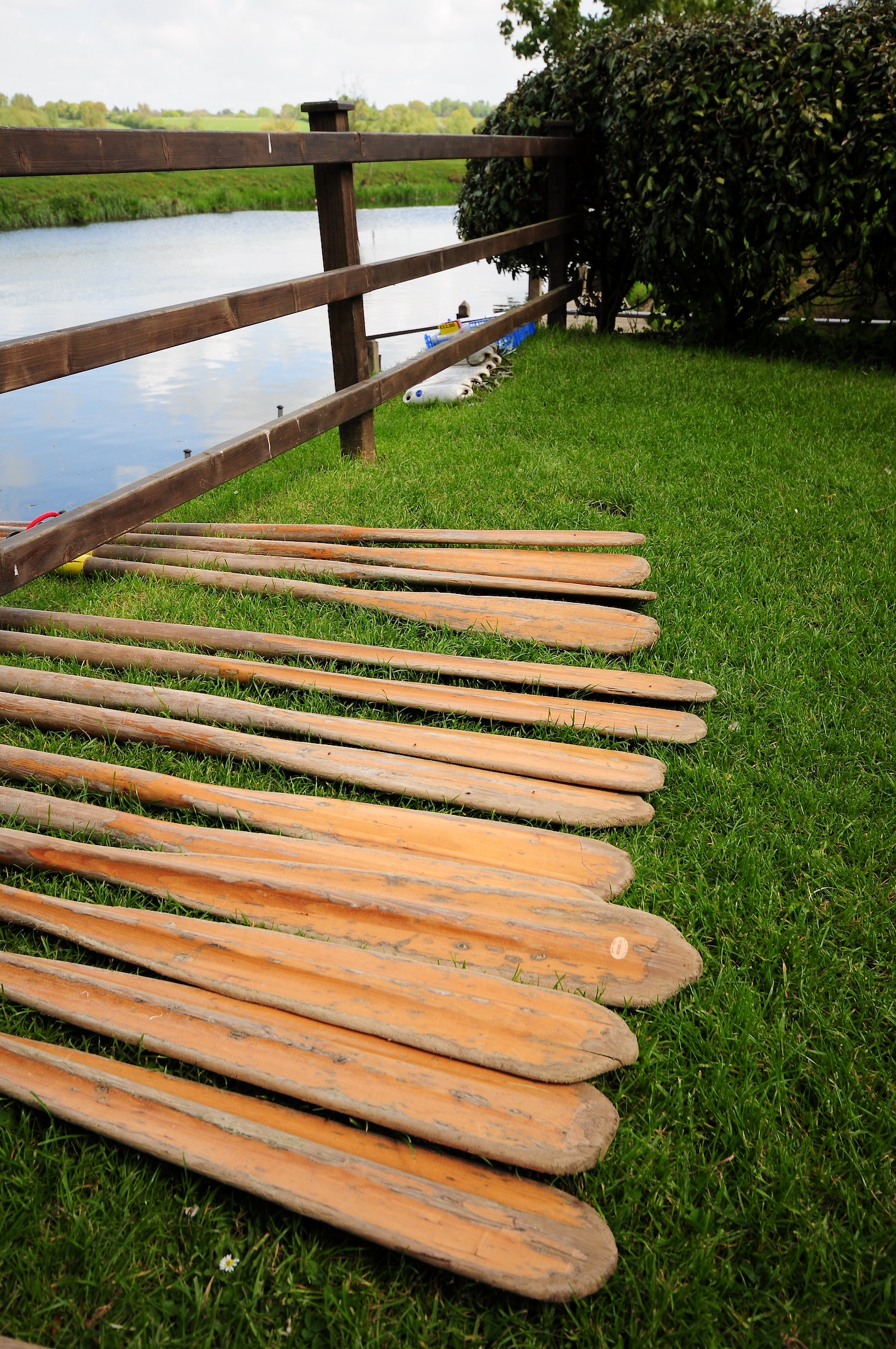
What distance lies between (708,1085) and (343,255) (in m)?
4.57

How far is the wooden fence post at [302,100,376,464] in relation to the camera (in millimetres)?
4730

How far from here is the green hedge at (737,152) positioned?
22.2ft

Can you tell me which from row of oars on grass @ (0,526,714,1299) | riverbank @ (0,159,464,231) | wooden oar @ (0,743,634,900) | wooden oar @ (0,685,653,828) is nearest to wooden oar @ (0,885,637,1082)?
row of oars on grass @ (0,526,714,1299)

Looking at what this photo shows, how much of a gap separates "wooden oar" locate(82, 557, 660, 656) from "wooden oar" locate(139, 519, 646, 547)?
425mm

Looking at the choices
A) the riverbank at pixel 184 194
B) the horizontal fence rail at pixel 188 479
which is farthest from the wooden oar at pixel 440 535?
the riverbank at pixel 184 194

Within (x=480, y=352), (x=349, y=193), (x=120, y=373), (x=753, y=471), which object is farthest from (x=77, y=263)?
(x=753, y=471)

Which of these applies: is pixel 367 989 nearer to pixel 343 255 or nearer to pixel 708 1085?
pixel 708 1085

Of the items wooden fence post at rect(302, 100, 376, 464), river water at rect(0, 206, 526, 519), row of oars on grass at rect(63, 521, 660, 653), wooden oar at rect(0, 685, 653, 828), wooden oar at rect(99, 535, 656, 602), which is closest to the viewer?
wooden oar at rect(0, 685, 653, 828)

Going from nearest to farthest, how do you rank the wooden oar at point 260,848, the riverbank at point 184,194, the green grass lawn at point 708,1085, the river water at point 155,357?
1. the green grass lawn at point 708,1085
2. the wooden oar at point 260,848
3. the river water at point 155,357
4. the riverbank at point 184,194

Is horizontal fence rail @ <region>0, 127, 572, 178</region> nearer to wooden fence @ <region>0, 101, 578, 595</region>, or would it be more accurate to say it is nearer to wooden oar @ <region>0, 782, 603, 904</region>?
wooden fence @ <region>0, 101, 578, 595</region>

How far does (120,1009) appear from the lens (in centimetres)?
177

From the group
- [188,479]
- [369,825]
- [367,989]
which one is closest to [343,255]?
[188,479]

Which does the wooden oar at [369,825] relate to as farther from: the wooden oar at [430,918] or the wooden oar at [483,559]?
the wooden oar at [483,559]

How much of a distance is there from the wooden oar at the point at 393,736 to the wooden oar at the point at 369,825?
24 cm
